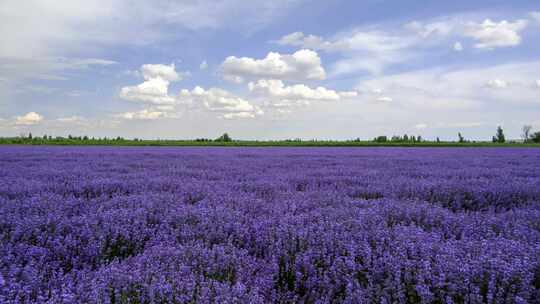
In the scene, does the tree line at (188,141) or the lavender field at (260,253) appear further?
the tree line at (188,141)

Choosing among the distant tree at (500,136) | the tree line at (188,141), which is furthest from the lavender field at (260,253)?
the distant tree at (500,136)

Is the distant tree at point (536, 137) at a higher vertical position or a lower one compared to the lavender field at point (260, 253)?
higher

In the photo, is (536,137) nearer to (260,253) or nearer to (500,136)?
(500,136)

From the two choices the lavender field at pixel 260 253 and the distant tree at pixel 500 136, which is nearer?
the lavender field at pixel 260 253

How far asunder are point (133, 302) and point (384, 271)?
1387 mm

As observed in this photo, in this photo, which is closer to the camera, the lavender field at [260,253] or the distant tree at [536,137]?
the lavender field at [260,253]

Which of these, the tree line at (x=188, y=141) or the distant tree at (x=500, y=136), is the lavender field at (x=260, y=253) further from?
the distant tree at (x=500, y=136)

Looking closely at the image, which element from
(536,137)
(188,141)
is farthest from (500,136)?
(188,141)

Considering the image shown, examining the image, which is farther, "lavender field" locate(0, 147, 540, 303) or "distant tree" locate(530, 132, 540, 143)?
"distant tree" locate(530, 132, 540, 143)

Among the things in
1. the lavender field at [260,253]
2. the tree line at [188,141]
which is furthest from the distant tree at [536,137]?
the lavender field at [260,253]

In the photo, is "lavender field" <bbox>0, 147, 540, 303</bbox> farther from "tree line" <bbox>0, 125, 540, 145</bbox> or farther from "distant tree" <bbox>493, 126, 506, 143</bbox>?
"distant tree" <bbox>493, 126, 506, 143</bbox>

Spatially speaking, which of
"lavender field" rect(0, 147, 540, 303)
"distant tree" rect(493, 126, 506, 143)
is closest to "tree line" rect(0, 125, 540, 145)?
"distant tree" rect(493, 126, 506, 143)

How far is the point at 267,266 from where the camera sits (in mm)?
2025

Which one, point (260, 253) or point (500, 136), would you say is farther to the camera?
point (500, 136)
